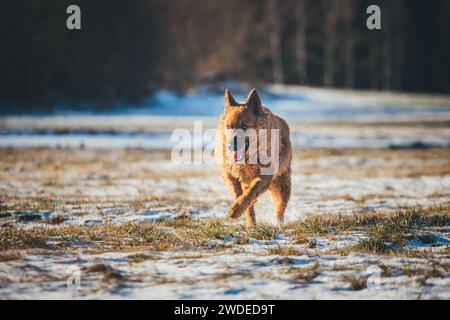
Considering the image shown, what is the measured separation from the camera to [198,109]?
39875mm

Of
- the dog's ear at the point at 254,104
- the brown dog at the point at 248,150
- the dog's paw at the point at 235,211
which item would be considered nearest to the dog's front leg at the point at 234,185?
the brown dog at the point at 248,150

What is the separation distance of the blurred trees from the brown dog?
3149 cm

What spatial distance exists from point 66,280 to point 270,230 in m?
2.93

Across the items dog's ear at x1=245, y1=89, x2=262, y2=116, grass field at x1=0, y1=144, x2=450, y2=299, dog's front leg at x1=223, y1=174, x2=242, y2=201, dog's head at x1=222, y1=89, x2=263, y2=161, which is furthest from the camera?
dog's front leg at x1=223, y1=174, x2=242, y2=201

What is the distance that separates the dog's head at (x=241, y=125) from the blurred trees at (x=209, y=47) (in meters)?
31.7

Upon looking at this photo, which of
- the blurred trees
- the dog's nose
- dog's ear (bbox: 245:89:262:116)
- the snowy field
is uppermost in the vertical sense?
the blurred trees

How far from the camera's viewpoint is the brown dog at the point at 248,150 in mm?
7004

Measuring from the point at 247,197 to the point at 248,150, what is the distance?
0.63m

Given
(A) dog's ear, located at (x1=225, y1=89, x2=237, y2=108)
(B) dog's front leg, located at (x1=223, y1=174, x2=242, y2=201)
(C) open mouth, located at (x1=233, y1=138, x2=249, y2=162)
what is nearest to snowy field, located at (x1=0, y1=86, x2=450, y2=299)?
(B) dog's front leg, located at (x1=223, y1=174, x2=242, y2=201)

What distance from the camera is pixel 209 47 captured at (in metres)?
61.6

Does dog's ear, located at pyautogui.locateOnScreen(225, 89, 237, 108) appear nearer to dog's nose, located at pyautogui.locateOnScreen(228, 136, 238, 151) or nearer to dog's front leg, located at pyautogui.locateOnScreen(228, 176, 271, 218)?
dog's nose, located at pyautogui.locateOnScreen(228, 136, 238, 151)

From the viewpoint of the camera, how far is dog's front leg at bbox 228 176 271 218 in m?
6.88

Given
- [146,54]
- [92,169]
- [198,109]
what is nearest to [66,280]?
[92,169]

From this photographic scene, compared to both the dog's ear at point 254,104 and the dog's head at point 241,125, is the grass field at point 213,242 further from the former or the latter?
the dog's ear at point 254,104
